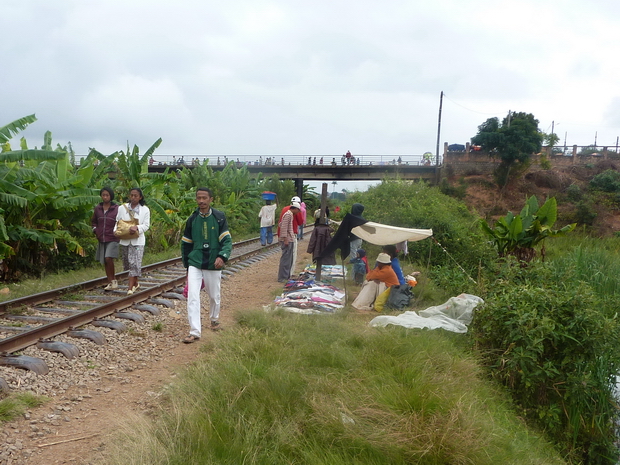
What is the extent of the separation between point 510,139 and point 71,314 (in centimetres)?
3919

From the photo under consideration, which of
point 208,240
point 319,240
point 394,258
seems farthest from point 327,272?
point 208,240

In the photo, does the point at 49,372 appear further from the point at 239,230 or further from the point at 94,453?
the point at 239,230

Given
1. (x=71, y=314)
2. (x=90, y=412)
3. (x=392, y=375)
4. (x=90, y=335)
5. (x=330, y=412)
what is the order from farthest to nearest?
(x=71, y=314) < (x=90, y=335) < (x=392, y=375) < (x=90, y=412) < (x=330, y=412)

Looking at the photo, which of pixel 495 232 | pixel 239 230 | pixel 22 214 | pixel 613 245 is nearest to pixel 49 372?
pixel 22 214

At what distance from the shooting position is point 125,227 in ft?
26.9

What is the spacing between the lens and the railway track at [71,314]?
546 cm

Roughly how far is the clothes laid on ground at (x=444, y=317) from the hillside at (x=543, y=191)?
3168 centimetres

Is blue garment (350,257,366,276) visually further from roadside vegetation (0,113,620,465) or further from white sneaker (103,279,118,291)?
white sneaker (103,279,118,291)

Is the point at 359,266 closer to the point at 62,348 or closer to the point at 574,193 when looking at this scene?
the point at 62,348

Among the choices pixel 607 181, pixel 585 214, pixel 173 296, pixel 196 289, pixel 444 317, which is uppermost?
pixel 607 181

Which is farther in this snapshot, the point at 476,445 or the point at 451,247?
the point at 451,247

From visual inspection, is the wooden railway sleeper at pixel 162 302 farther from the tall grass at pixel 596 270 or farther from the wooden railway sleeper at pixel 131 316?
the tall grass at pixel 596 270

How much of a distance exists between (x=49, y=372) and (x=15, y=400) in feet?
2.81

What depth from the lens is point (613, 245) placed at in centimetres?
2291
